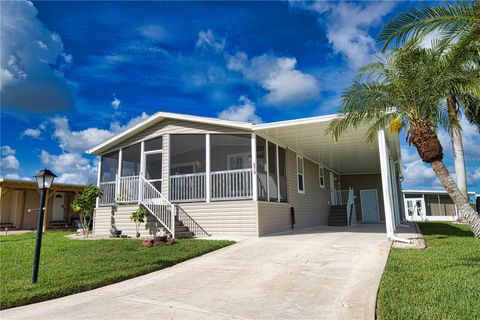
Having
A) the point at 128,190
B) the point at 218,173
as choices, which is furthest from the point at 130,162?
the point at 218,173

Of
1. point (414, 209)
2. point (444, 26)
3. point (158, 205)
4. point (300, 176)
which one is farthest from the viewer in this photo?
point (414, 209)

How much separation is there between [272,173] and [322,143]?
253 cm

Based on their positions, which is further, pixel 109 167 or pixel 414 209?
pixel 414 209

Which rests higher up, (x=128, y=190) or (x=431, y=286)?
(x=128, y=190)

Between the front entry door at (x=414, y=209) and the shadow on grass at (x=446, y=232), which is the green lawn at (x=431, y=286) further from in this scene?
the front entry door at (x=414, y=209)

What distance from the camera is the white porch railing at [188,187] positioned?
458 inches

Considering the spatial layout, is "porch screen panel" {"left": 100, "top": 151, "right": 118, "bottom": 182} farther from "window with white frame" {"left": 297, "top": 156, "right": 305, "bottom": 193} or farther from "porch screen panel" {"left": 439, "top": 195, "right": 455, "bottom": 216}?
"porch screen panel" {"left": 439, "top": 195, "right": 455, "bottom": 216}

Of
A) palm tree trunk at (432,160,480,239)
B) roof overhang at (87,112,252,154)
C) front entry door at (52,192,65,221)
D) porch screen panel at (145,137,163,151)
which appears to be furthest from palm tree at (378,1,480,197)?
front entry door at (52,192,65,221)

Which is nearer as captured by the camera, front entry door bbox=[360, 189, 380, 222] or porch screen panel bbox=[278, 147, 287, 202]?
porch screen panel bbox=[278, 147, 287, 202]

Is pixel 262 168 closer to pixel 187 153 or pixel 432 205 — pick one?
pixel 187 153

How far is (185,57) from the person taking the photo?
15359mm

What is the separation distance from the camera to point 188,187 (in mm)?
11836

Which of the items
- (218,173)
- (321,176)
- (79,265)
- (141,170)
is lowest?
(79,265)

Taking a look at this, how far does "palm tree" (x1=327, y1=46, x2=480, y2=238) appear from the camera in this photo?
25.6 ft
